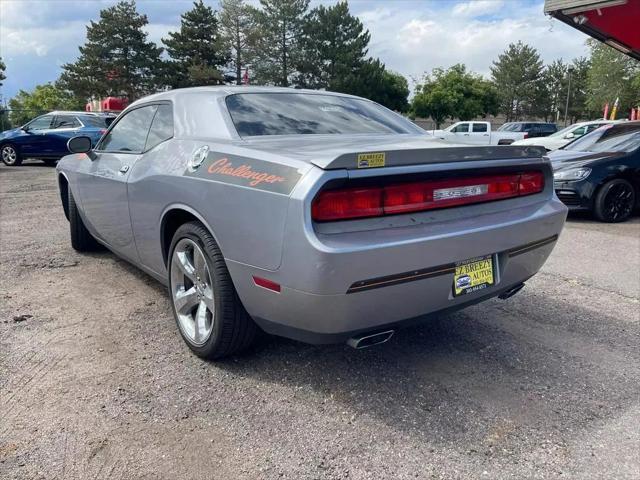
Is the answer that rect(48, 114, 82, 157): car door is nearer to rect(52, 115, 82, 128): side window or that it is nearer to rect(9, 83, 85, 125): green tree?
rect(52, 115, 82, 128): side window

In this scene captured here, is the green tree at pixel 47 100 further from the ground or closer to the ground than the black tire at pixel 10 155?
further from the ground

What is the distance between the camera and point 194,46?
49.8 m

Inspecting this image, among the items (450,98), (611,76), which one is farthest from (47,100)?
(611,76)

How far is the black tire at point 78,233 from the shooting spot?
4941mm

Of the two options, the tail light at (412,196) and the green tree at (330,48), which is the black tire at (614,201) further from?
the green tree at (330,48)

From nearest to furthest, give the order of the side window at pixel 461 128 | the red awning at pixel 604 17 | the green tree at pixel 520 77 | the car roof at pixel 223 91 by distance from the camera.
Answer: the car roof at pixel 223 91 < the red awning at pixel 604 17 < the side window at pixel 461 128 < the green tree at pixel 520 77

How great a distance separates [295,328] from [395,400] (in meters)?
0.63

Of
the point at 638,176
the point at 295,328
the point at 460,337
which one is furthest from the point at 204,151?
the point at 638,176

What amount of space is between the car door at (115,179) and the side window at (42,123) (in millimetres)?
12379

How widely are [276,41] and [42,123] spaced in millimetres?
37681

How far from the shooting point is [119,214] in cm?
381

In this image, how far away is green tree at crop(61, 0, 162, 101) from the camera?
162 ft

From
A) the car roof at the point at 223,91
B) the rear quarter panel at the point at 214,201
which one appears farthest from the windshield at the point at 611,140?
the rear quarter panel at the point at 214,201

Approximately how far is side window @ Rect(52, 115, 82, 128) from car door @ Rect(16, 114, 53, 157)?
0.16 meters
